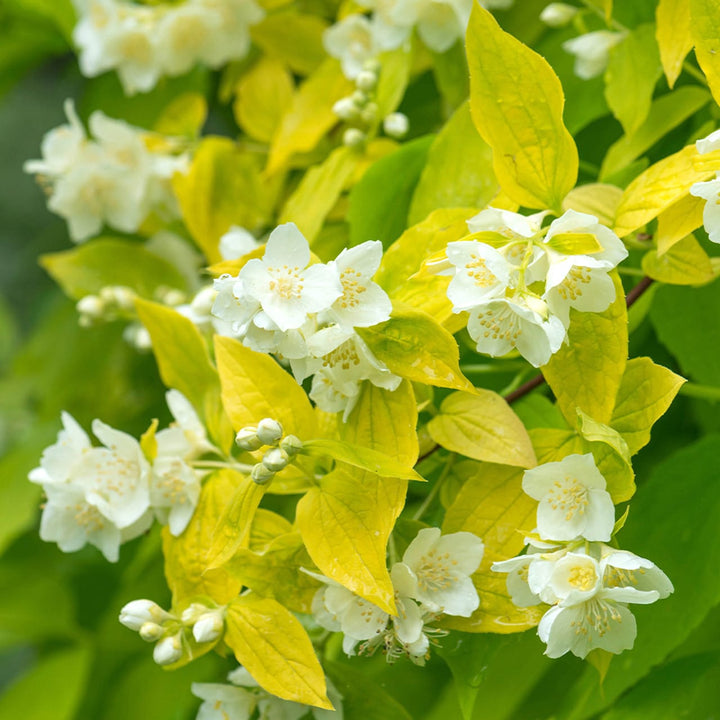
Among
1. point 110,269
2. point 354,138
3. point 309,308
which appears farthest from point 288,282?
point 110,269

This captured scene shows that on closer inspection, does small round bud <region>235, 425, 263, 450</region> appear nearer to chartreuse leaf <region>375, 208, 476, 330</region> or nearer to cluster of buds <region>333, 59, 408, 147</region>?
chartreuse leaf <region>375, 208, 476, 330</region>

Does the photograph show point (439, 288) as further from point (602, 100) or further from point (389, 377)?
point (602, 100)

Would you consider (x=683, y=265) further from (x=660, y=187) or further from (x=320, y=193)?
(x=320, y=193)

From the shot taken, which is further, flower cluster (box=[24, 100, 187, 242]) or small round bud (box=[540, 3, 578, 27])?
flower cluster (box=[24, 100, 187, 242])

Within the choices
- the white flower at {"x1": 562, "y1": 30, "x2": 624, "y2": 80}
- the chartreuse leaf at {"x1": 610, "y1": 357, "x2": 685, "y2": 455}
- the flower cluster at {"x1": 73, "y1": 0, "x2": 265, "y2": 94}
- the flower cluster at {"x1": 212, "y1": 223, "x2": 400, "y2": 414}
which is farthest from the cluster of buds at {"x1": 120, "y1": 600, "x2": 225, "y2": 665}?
the flower cluster at {"x1": 73, "y1": 0, "x2": 265, "y2": 94}

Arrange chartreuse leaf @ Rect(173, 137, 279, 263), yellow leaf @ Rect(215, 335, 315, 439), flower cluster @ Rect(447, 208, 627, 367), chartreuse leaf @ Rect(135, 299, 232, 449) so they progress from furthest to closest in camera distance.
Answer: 1. chartreuse leaf @ Rect(173, 137, 279, 263)
2. chartreuse leaf @ Rect(135, 299, 232, 449)
3. yellow leaf @ Rect(215, 335, 315, 439)
4. flower cluster @ Rect(447, 208, 627, 367)

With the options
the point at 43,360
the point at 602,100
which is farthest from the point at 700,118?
the point at 43,360

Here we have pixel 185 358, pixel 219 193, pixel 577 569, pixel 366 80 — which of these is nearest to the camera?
pixel 577 569
